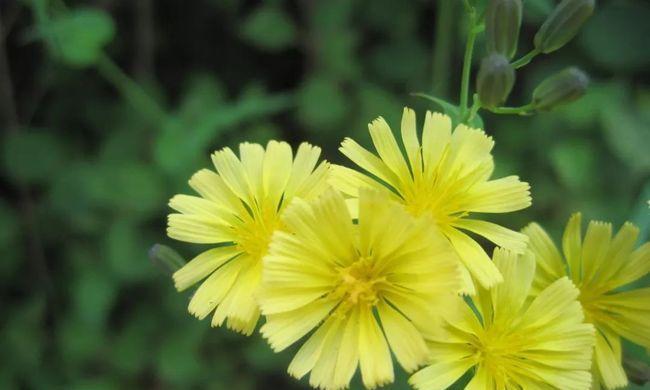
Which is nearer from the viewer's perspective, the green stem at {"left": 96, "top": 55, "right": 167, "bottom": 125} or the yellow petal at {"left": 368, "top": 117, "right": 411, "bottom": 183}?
the yellow petal at {"left": 368, "top": 117, "right": 411, "bottom": 183}

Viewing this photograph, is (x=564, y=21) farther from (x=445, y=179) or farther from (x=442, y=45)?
(x=442, y=45)

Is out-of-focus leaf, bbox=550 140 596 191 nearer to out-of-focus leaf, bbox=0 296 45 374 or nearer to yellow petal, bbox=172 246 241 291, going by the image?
yellow petal, bbox=172 246 241 291

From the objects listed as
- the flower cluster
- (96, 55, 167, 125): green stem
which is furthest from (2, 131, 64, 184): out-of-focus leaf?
the flower cluster

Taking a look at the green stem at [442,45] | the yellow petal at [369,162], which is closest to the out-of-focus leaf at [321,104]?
the green stem at [442,45]

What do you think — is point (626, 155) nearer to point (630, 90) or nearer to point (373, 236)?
point (630, 90)

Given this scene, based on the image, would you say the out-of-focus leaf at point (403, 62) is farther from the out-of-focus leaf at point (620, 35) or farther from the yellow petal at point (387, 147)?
the yellow petal at point (387, 147)

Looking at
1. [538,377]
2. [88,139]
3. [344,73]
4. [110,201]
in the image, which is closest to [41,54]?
[88,139]
